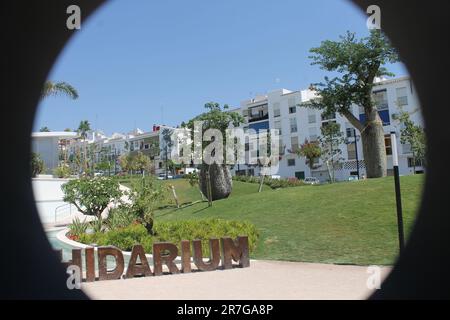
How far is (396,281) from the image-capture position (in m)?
3.93

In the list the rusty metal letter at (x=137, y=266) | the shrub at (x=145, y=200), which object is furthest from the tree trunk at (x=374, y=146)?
the rusty metal letter at (x=137, y=266)

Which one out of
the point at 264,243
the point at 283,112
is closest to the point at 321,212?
the point at 264,243

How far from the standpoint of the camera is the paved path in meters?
6.52

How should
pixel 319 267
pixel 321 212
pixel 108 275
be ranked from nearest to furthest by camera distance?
pixel 108 275
pixel 319 267
pixel 321 212

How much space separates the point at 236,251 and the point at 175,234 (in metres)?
3.69

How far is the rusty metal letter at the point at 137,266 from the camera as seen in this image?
27.7ft

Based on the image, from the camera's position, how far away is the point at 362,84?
67.2 ft

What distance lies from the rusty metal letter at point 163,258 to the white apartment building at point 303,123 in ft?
140

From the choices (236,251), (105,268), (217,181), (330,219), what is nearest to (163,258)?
(105,268)

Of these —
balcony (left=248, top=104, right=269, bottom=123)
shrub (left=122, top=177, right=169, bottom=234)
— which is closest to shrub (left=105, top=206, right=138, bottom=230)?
shrub (left=122, top=177, right=169, bottom=234)
